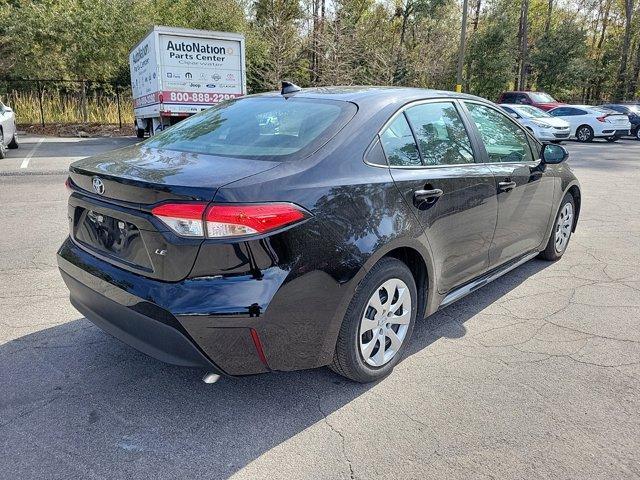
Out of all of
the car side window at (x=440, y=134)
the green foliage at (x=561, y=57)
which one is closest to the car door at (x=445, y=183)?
the car side window at (x=440, y=134)

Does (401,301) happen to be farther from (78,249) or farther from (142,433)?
(78,249)

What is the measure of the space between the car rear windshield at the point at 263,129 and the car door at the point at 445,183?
1.21 feet

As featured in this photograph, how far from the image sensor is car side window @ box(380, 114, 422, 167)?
2.91 m

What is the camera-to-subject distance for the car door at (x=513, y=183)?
3.74 meters

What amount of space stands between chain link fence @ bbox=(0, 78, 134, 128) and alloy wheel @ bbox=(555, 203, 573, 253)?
65.7 ft

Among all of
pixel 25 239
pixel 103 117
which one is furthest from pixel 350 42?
pixel 25 239

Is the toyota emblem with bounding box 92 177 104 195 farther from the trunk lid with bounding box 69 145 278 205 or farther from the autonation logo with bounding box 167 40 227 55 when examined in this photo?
the autonation logo with bounding box 167 40 227 55

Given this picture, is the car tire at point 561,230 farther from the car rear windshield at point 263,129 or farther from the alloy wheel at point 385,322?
the car rear windshield at point 263,129

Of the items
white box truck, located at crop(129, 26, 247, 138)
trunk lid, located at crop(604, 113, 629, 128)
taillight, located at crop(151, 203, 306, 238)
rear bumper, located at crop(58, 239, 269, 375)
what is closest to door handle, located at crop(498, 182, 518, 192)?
taillight, located at crop(151, 203, 306, 238)

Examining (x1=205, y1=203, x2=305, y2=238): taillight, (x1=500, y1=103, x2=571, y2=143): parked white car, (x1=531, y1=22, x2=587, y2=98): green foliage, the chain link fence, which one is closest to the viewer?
(x1=205, y1=203, x2=305, y2=238): taillight

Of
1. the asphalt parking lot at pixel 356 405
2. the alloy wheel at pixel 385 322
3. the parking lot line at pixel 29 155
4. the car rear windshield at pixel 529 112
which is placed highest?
the car rear windshield at pixel 529 112

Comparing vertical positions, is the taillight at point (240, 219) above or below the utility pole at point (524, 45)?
below

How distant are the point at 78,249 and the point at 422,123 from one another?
2.22 metres

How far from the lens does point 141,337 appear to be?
244cm
